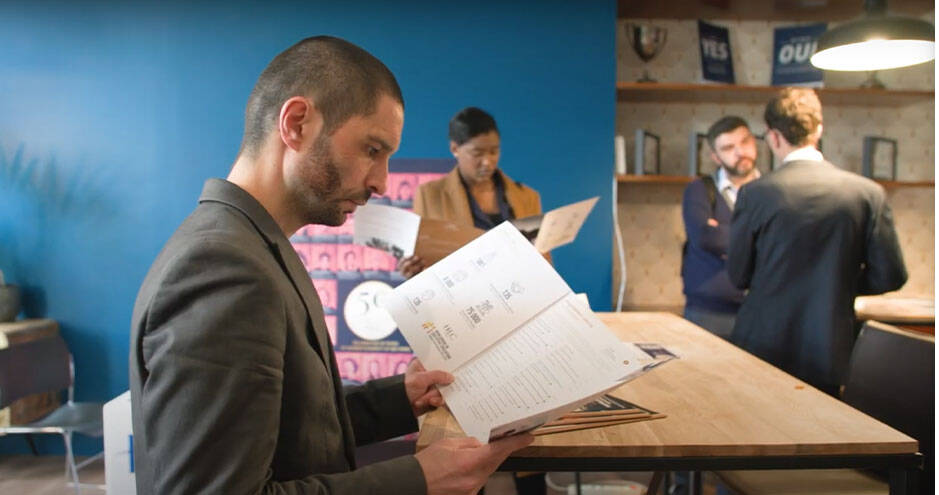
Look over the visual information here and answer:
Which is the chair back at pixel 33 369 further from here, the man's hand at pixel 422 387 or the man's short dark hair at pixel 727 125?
the man's short dark hair at pixel 727 125

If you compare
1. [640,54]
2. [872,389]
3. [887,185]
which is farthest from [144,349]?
[887,185]

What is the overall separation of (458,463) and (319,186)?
0.45m

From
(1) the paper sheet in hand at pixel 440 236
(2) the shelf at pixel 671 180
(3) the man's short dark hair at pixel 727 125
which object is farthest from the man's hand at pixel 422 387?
(2) the shelf at pixel 671 180

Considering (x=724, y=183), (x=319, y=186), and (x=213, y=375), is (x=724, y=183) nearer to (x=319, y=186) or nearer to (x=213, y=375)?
(x=319, y=186)

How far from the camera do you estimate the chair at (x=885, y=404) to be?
1.68m

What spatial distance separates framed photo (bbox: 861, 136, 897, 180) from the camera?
4.04m

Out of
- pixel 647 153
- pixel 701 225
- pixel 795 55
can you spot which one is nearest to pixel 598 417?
pixel 701 225

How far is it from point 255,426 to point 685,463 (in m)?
0.76

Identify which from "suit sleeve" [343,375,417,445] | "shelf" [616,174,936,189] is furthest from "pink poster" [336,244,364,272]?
"suit sleeve" [343,375,417,445]

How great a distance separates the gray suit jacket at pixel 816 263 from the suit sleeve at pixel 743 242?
14 mm

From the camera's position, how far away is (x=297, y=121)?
3.14 ft

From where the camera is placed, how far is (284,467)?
856 mm

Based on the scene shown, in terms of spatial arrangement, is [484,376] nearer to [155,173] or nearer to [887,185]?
[155,173]

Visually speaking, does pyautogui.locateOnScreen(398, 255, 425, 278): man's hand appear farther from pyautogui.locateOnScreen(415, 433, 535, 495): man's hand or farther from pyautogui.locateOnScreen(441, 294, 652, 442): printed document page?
pyautogui.locateOnScreen(415, 433, 535, 495): man's hand
